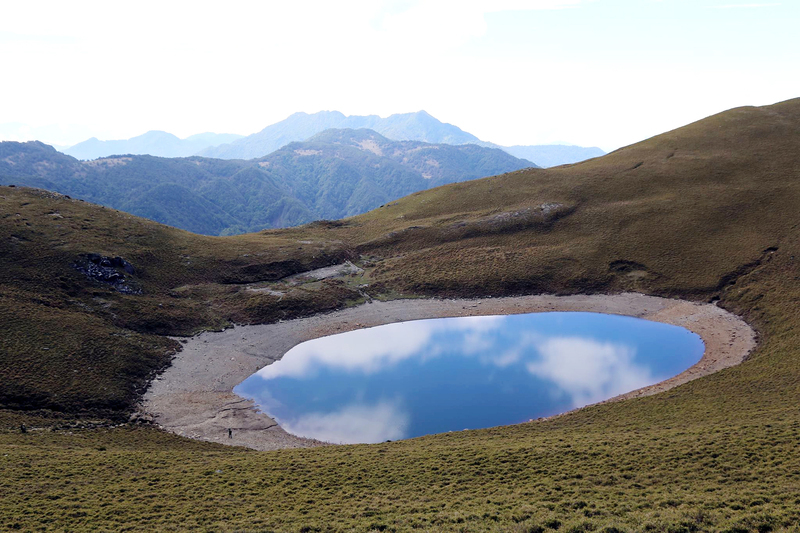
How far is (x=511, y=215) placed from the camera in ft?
382

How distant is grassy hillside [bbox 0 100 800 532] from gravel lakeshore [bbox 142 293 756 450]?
3429mm

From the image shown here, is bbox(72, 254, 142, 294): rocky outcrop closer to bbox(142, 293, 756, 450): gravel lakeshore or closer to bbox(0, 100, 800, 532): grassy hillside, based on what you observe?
bbox(0, 100, 800, 532): grassy hillside

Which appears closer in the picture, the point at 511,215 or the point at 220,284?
the point at 220,284

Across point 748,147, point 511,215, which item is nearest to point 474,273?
point 511,215

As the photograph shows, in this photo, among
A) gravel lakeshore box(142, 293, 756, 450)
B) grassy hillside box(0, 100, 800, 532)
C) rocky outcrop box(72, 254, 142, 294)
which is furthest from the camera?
rocky outcrop box(72, 254, 142, 294)

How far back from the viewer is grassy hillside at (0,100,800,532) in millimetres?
25547

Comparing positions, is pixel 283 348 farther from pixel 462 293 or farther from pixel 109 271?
pixel 462 293

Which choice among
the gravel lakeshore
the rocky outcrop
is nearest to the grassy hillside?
→ the rocky outcrop

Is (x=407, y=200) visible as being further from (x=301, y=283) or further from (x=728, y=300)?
(x=728, y=300)

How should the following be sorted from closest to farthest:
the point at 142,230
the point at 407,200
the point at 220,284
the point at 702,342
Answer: the point at 702,342
the point at 220,284
the point at 142,230
the point at 407,200

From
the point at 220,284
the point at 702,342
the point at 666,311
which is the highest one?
the point at 220,284

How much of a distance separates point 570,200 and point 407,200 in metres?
53.3

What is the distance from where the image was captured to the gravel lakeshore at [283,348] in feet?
162

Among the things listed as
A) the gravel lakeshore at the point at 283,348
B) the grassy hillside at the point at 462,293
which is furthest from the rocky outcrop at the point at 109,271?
the gravel lakeshore at the point at 283,348
